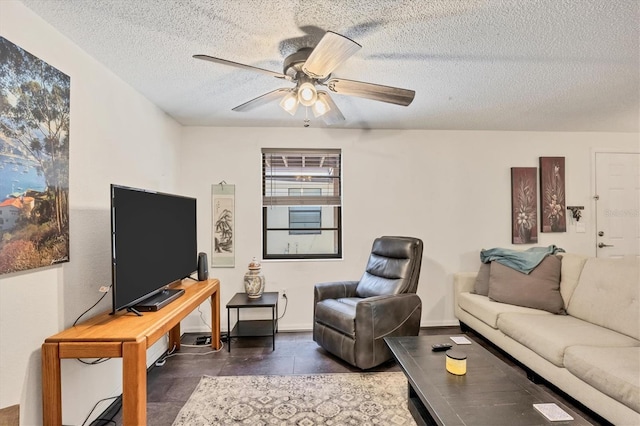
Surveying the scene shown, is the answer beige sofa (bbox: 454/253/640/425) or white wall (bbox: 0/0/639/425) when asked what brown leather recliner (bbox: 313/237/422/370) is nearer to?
white wall (bbox: 0/0/639/425)

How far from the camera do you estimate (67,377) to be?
1701 mm

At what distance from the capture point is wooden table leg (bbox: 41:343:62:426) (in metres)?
1.45

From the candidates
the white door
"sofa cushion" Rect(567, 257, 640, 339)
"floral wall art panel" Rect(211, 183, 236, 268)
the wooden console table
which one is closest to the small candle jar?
"sofa cushion" Rect(567, 257, 640, 339)

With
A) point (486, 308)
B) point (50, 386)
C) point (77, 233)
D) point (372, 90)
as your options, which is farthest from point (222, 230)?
point (486, 308)

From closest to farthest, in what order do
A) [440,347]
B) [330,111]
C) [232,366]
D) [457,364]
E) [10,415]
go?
[10,415]
[457,364]
[440,347]
[330,111]
[232,366]

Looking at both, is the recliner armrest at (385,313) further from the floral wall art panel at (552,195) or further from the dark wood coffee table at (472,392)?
the floral wall art panel at (552,195)

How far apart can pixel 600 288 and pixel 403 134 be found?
2294 millimetres

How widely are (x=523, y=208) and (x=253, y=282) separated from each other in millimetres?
3243

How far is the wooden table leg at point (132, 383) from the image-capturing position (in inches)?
56.9

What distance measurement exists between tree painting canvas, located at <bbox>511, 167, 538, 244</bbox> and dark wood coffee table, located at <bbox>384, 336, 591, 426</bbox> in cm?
223

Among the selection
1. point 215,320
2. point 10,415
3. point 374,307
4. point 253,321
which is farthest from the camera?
point 253,321

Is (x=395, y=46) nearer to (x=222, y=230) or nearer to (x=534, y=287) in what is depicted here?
(x=534, y=287)

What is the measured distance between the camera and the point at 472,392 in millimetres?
1461

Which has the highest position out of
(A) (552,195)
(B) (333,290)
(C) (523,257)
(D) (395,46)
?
(D) (395,46)
